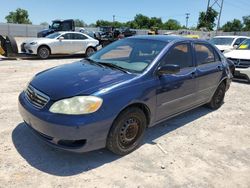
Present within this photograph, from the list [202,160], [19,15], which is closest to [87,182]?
[202,160]

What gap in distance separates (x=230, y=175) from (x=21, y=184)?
261 cm

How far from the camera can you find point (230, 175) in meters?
3.64

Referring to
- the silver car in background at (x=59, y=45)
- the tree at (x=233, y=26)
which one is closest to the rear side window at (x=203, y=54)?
the silver car in background at (x=59, y=45)

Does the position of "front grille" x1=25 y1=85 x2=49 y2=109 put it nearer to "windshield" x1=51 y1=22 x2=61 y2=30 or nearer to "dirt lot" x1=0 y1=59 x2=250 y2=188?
"dirt lot" x1=0 y1=59 x2=250 y2=188

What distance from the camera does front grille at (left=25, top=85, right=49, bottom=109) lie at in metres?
3.53

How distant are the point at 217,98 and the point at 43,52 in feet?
32.7

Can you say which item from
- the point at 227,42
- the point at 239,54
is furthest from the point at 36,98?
the point at 227,42

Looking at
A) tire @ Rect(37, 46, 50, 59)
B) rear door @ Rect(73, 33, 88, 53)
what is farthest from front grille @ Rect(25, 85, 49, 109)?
rear door @ Rect(73, 33, 88, 53)

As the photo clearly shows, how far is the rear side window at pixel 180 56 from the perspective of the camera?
453cm

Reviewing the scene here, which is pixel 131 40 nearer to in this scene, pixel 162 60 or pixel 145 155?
→ pixel 162 60

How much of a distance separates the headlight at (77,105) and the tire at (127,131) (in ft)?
1.32

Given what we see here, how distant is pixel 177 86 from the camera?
4562 millimetres

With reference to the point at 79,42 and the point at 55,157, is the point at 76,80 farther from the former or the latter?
the point at 79,42

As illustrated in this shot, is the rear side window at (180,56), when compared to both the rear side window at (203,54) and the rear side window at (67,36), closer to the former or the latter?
the rear side window at (203,54)
